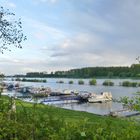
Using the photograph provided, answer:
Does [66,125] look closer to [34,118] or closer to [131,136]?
[34,118]

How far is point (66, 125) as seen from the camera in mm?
4824

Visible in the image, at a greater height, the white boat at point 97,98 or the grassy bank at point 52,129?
the grassy bank at point 52,129

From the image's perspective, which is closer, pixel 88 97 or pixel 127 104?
pixel 127 104

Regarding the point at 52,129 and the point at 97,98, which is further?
the point at 97,98

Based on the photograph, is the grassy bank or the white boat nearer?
the grassy bank

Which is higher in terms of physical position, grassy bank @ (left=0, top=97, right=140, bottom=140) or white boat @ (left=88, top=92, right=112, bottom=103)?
grassy bank @ (left=0, top=97, right=140, bottom=140)

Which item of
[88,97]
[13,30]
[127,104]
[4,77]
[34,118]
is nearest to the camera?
[34,118]

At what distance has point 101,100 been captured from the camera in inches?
3280

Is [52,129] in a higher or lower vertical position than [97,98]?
higher

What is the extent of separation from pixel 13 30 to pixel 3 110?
98.0 ft

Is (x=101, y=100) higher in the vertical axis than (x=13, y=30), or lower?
lower

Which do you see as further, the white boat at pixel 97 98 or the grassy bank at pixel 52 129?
the white boat at pixel 97 98

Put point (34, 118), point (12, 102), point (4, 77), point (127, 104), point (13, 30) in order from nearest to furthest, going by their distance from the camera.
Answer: point (34, 118)
point (12, 102)
point (127, 104)
point (4, 77)
point (13, 30)

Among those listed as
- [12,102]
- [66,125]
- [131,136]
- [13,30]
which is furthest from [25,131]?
[13,30]
